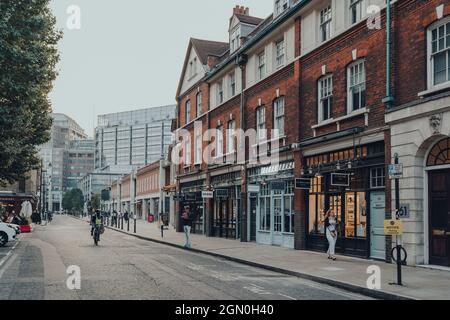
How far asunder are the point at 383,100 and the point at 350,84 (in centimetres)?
261

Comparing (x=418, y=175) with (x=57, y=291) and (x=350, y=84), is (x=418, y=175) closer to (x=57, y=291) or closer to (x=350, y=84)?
(x=350, y=84)

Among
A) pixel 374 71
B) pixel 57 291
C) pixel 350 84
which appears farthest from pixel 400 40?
pixel 57 291

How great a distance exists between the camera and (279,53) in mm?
25469

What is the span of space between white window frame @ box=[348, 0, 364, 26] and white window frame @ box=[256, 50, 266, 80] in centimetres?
777

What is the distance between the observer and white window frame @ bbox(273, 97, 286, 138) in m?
24.5

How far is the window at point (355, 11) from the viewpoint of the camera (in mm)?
18938

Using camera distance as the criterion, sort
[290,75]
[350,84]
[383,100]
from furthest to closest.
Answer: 1. [290,75]
2. [350,84]
3. [383,100]

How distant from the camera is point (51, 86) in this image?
101ft

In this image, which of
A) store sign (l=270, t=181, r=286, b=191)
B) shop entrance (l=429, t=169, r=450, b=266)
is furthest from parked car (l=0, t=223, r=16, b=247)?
shop entrance (l=429, t=169, r=450, b=266)

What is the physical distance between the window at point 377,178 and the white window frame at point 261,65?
10.3 meters

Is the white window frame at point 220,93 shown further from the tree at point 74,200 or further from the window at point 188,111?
the tree at point 74,200

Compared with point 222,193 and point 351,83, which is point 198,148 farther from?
point 351,83

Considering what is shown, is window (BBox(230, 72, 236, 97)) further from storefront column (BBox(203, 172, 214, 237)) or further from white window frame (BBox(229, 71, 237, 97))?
storefront column (BBox(203, 172, 214, 237))

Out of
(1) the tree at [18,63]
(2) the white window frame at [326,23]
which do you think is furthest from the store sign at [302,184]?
(1) the tree at [18,63]
